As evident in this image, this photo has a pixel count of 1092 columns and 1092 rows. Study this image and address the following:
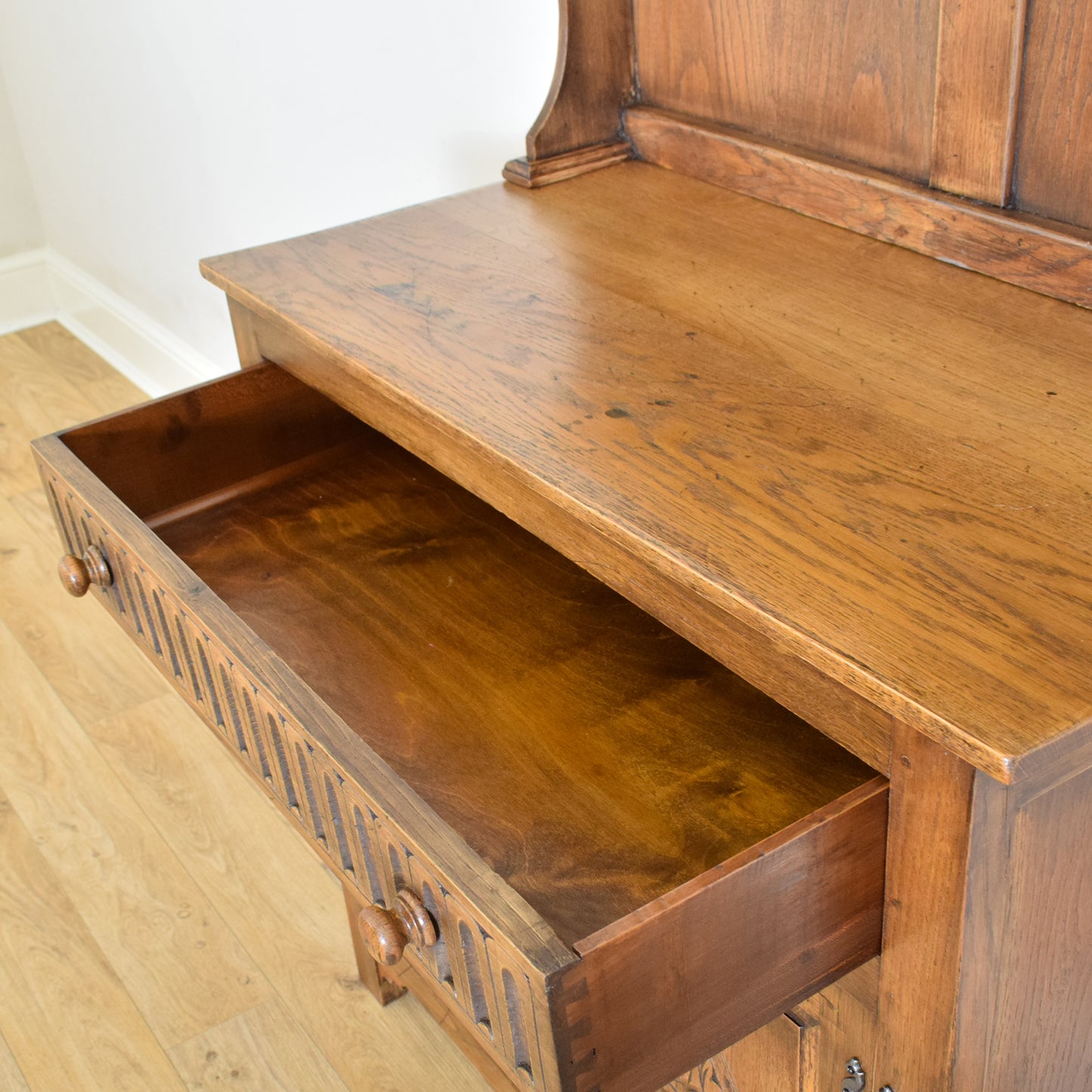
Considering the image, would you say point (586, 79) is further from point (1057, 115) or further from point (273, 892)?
point (273, 892)

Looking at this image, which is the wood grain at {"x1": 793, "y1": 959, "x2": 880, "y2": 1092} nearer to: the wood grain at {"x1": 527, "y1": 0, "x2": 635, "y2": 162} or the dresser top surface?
the dresser top surface

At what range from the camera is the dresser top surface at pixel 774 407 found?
2.07 feet

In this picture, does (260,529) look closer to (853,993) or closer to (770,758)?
(770,758)

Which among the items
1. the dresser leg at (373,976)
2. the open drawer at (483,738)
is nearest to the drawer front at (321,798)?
the open drawer at (483,738)

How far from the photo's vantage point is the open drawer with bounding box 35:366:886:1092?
0.69 m

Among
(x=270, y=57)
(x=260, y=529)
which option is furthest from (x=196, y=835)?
(x=270, y=57)

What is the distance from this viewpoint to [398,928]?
76 cm

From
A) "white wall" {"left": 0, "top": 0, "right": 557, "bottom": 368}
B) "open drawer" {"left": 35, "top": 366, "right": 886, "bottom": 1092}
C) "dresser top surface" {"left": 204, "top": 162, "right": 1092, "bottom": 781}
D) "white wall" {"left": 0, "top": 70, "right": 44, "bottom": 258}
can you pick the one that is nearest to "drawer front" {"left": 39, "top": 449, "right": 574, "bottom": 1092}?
"open drawer" {"left": 35, "top": 366, "right": 886, "bottom": 1092}

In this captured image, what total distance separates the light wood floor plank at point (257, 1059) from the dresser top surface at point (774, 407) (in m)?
0.75

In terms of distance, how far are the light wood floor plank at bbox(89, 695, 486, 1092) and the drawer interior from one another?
1.81 ft

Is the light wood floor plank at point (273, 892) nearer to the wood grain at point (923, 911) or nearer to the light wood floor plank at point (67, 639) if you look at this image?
the light wood floor plank at point (67, 639)

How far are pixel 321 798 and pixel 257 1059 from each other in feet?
2.26

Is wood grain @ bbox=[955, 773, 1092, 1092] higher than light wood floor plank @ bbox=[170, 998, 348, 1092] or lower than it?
higher

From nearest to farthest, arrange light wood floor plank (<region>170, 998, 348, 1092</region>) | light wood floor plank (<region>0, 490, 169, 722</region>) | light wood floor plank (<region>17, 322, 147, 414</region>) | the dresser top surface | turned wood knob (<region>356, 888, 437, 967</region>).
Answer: the dresser top surface, turned wood knob (<region>356, 888, 437, 967</region>), light wood floor plank (<region>170, 998, 348, 1092</region>), light wood floor plank (<region>0, 490, 169, 722</region>), light wood floor plank (<region>17, 322, 147, 414</region>)
